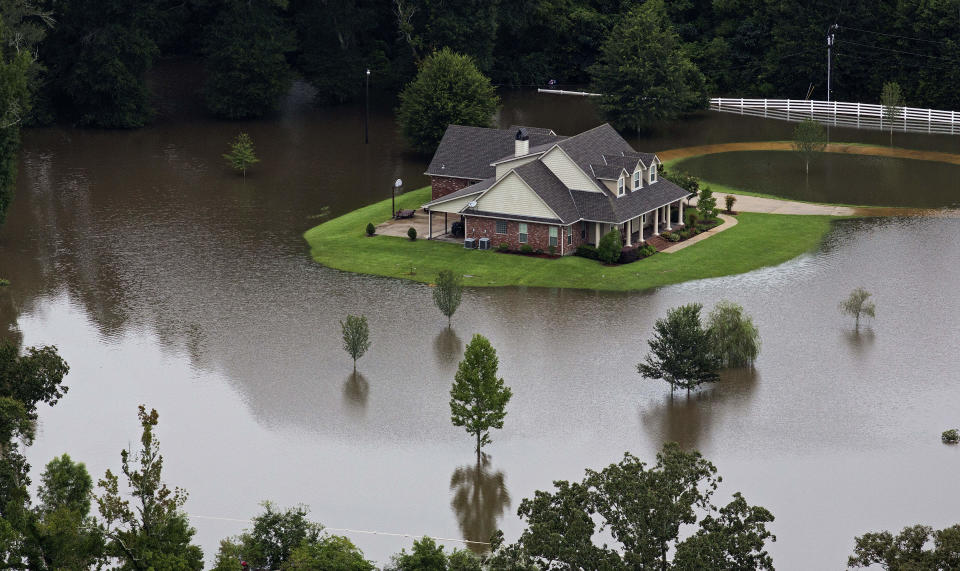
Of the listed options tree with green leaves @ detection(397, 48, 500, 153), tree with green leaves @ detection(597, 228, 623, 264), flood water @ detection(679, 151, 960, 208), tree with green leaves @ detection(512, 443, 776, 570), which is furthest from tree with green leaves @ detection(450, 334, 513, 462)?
tree with green leaves @ detection(397, 48, 500, 153)

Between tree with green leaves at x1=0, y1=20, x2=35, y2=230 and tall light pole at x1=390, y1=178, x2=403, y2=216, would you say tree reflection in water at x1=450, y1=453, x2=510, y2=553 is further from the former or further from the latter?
tree with green leaves at x1=0, y1=20, x2=35, y2=230

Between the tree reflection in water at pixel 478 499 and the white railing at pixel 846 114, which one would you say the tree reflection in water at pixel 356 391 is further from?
the white railing at pixel 846 114

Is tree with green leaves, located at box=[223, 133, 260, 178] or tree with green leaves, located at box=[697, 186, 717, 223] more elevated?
tree with green leaves, located at box=[223, 133, 260, 178]

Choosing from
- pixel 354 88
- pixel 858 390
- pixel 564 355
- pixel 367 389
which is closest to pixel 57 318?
pixel 367 389

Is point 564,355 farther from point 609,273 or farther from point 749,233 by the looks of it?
point 749,233

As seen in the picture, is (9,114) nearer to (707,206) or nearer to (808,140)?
(707,206)

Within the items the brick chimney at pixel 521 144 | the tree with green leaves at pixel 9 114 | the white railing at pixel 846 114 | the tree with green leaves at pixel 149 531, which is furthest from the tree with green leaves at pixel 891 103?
the tree with green leaves at pixel 149 531
